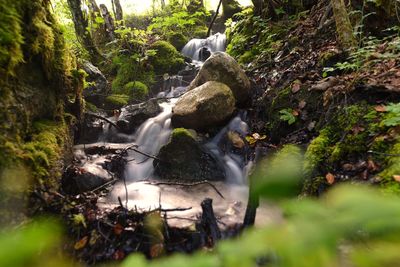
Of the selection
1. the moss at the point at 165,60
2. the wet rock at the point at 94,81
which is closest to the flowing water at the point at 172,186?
the wet rock at the point at 94,81

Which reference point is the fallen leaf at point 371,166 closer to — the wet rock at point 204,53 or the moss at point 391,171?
the moss at point 391,171

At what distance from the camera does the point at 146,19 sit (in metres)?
19.8

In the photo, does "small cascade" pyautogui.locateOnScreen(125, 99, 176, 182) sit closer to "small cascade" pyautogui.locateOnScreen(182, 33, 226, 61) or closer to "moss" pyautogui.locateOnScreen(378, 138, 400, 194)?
"moss" pyautogui.locateOnScreen(378, 138, 400, 194)

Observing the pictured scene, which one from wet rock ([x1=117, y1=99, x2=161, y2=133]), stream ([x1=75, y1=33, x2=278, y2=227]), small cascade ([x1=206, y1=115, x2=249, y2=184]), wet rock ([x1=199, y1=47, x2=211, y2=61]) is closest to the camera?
stream ([x1=75, y1=33, x2=278, y2=227])

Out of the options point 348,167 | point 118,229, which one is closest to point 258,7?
point 348,167

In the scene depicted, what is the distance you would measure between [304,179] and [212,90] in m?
3.17

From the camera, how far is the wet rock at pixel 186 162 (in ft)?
17.8

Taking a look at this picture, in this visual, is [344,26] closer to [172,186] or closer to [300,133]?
[300,133]

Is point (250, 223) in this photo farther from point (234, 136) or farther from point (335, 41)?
point (335, 41)

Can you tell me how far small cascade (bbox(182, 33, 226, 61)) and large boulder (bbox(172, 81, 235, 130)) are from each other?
6741 mm

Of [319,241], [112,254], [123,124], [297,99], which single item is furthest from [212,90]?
[319,241]

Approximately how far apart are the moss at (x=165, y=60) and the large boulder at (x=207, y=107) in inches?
207

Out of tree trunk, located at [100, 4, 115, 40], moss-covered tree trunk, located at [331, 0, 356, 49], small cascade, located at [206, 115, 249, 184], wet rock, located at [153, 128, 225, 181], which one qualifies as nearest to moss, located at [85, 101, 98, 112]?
wet rock, located at [153, 128, 225, 181]

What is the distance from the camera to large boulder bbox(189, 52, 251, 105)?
6.64 meters
